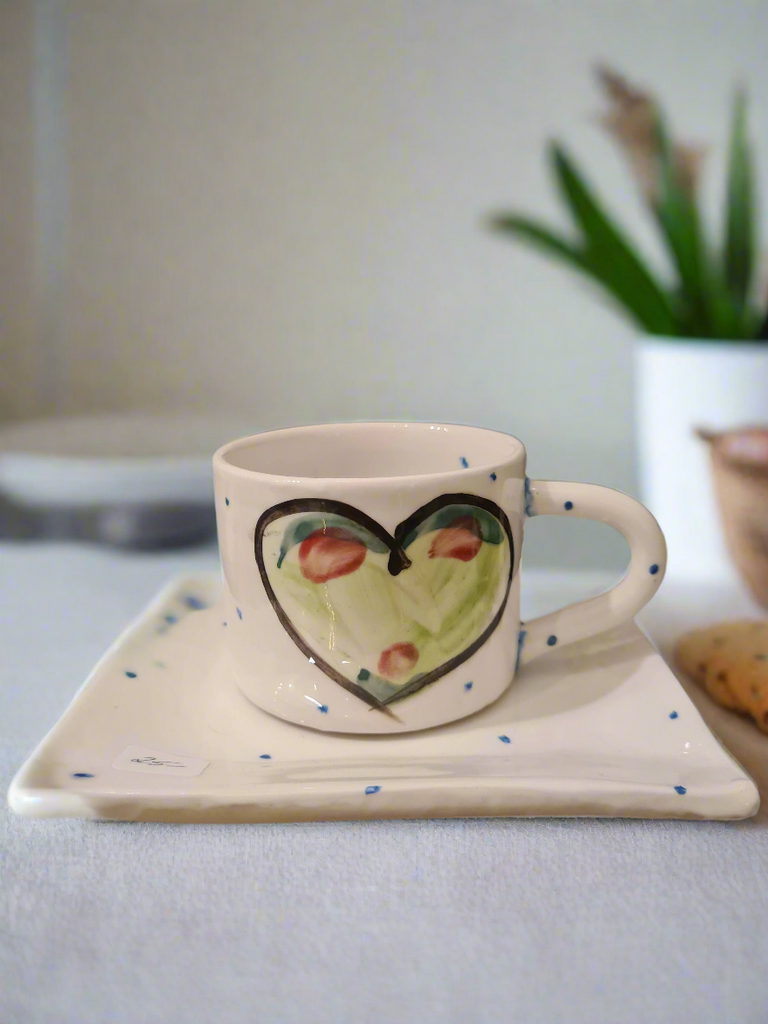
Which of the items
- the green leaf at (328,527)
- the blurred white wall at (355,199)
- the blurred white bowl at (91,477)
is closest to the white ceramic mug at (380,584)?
the green leaf at (328,527)

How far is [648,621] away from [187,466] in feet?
0.75

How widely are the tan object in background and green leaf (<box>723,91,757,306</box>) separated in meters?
0.15


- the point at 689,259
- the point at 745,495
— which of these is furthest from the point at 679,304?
the point at 745,495

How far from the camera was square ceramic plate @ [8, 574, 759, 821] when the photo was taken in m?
0.18

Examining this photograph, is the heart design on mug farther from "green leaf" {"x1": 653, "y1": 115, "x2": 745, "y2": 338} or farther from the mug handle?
"green leaf" {"x1": 653, "y1": 115, "x2": 745, "y2": 338}

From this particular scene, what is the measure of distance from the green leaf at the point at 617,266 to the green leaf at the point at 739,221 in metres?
0.04

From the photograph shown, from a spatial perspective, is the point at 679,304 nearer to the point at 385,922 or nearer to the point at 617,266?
the point at 617,266

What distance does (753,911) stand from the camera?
166 mm

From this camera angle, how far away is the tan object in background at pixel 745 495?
0.30m

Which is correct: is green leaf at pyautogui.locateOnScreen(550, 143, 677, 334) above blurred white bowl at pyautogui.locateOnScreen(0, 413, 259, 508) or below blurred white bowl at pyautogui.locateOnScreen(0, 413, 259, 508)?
above

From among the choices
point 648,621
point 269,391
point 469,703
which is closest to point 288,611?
point 469,703

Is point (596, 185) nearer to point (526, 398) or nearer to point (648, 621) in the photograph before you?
point (526, 398)

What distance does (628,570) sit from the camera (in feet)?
0.79

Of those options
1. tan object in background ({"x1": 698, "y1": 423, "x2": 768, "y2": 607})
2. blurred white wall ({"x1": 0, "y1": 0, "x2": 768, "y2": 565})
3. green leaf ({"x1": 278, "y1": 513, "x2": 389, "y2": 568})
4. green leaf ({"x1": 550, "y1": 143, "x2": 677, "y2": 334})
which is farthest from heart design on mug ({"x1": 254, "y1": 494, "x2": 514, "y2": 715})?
blurred white wall ({"x1": 0, "y1": 0, "x2": 768, "y2": 565})
